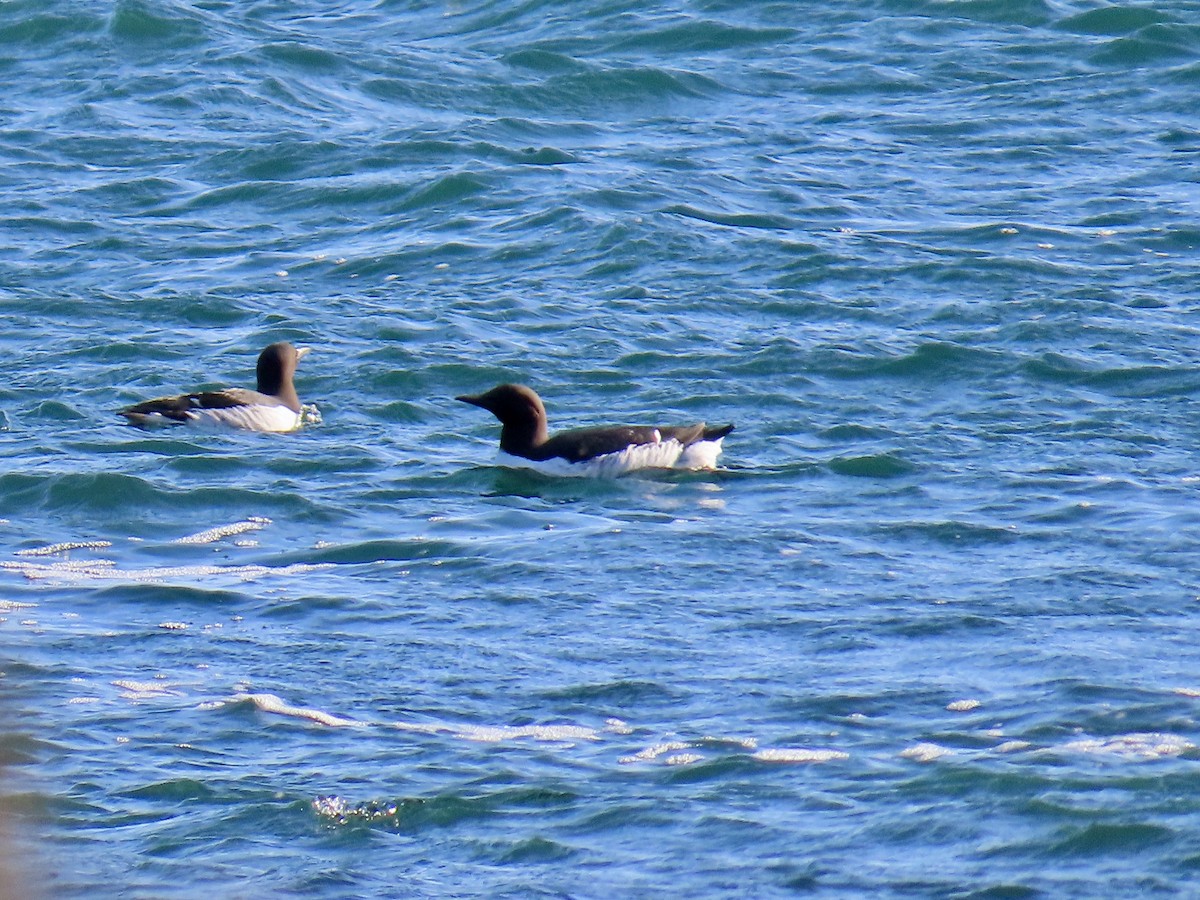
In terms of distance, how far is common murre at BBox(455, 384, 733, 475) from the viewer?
39.1ft

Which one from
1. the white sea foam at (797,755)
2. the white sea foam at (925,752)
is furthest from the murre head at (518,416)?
the white sea foam at (925,752)

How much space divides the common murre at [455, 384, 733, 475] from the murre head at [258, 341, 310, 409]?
152cm

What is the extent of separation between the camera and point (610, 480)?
1216 cm

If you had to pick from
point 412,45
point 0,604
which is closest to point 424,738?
point 0,604

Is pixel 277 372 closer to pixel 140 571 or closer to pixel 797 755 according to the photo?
pixel 140 571

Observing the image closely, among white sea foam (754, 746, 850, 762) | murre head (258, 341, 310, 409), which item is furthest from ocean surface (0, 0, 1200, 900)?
murre head (258, 341, 310, 409)

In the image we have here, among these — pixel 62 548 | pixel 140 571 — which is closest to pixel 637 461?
pixel 140 571

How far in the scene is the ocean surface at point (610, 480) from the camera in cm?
702

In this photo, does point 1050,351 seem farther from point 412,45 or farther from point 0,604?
A: point 412,45

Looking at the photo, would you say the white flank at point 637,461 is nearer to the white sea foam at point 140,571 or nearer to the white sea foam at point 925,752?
the white sea foam at point 140,571

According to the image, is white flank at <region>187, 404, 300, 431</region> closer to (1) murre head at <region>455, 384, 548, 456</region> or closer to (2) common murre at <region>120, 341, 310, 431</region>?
(2) common murre at <region>120, 341, 310, 431</region>

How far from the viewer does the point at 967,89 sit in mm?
21078

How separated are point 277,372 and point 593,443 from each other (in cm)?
253

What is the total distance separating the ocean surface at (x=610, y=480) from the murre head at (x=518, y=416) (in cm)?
21
